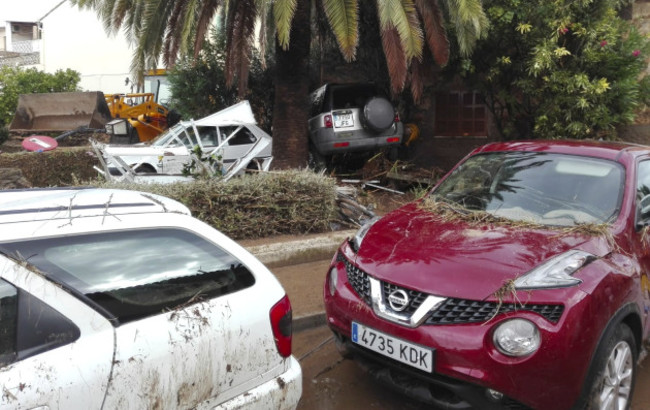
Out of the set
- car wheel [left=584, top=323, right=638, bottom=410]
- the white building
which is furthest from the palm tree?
the white building

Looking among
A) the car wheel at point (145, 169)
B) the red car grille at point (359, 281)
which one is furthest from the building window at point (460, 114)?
the red car grille at point (359, 281)

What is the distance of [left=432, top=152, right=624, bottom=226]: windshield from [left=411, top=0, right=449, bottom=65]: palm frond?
4713 millimetres

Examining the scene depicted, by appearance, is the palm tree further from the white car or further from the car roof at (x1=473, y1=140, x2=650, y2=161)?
the white car

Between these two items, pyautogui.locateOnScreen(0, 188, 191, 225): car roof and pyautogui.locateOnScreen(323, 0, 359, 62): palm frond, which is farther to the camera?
pyautogui.locateOnScreen(323, 0, 359, 62): palm frond

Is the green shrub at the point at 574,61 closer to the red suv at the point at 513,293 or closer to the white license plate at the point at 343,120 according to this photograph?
the white license plate at the point at 343,120

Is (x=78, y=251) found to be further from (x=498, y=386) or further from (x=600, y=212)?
(x=600, y=212)

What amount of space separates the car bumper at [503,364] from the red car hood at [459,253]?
0.71 ft

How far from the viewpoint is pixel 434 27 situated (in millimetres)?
8641

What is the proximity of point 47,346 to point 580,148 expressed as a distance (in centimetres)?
375

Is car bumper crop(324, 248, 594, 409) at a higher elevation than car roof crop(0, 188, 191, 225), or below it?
below

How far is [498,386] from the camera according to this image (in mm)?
2738

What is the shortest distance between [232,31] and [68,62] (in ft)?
89.5

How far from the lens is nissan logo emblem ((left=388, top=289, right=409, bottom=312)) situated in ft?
9.99

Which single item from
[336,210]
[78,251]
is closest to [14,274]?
[78,251]
